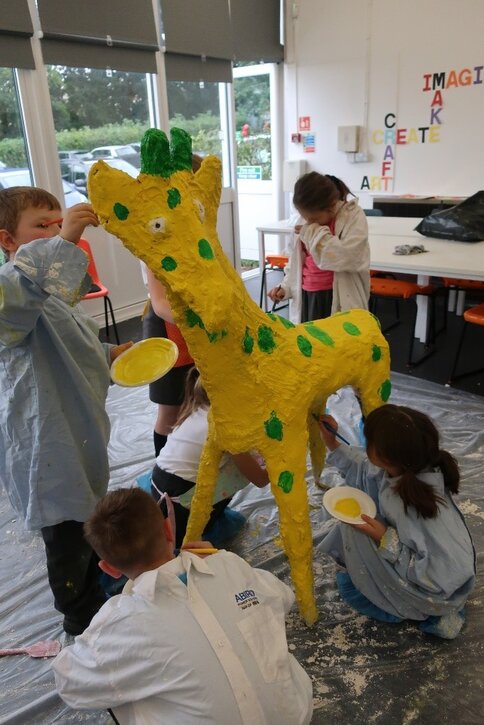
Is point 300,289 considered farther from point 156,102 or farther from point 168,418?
point 156,102

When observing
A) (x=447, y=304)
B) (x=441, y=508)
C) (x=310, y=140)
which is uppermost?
(x=310, y=140)

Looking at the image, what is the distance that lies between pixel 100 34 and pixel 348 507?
4.14 meters

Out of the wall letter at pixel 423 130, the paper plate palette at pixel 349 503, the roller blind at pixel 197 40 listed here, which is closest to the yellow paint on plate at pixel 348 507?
the paper plate palette at pixel 349 503

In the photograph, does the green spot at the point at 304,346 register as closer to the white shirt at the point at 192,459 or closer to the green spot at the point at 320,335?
the green spot at the point at 320,335

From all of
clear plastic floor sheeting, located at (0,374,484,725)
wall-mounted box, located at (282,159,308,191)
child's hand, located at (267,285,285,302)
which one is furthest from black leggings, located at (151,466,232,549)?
wall-mounted box, located at (282,159,308,191)

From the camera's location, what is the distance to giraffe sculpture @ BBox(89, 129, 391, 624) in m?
1.17

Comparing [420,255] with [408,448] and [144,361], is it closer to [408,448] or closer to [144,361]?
Result: [408,448]

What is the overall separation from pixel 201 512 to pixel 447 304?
11.2 feet

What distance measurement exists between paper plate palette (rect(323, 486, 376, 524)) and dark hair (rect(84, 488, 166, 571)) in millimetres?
568

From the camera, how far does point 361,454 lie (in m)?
1.70

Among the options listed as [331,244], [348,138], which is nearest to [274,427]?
[331,244]

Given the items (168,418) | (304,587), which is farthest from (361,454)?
(168,418)

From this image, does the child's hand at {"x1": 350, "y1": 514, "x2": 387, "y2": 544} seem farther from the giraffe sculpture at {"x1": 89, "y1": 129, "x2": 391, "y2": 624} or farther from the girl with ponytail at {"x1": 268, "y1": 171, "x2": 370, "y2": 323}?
the girl with ponytail at {"x1": 268, "y1": 171, "x2": 370, "y2": 323}

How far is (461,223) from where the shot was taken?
369cm
